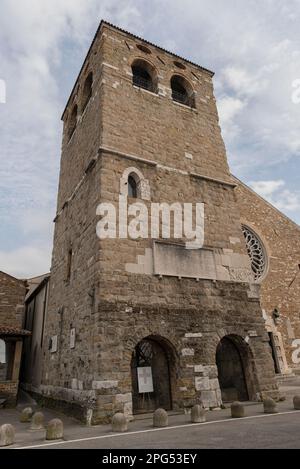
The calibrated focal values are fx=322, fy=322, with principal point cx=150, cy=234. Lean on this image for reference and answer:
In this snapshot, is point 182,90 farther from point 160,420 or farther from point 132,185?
point 160,420

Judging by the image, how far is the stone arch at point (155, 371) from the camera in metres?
7.60

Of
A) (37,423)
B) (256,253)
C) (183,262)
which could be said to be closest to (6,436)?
(37,423)

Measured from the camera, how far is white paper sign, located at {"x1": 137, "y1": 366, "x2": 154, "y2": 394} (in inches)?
298

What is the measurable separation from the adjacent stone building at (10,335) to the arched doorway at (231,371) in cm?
724

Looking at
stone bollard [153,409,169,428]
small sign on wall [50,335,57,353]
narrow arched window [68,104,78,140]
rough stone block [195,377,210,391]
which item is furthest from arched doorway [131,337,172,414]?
narrow arched window [68,104,78,140]

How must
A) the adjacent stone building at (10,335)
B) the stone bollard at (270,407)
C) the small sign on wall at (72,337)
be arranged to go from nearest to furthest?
the stone bollard at (270,407)
the small sign on wall at (72,337)
the adjacent stone building at (10,335)

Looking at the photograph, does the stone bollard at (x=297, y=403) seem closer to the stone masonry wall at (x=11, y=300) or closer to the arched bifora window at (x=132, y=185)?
the arched bifora window at (x=132, y=185)

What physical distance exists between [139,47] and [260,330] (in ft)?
35.8

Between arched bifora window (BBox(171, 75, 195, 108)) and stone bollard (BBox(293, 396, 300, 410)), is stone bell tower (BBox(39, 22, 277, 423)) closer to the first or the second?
arched bifora window (BBox(171, 75, 195, 108))

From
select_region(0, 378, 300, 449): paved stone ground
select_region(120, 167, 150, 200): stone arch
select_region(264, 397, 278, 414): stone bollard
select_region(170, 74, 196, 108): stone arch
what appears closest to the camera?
select_region(0, 378, 300, 449): paved stone ground

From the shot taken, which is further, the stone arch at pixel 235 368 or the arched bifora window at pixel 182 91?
the arched bifora window at pixel 182 91

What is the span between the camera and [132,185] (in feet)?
31.4

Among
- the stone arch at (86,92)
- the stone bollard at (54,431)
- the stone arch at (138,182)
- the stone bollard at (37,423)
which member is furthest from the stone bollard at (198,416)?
the stone arch at (86,92)
